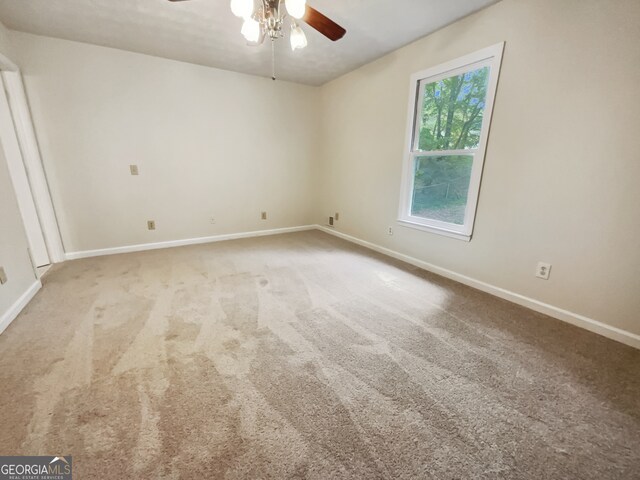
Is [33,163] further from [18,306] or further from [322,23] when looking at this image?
[322,23]

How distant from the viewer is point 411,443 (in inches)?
43.5

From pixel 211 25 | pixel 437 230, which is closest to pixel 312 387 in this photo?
pixel 437 230

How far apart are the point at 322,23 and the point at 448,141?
5.68 feet

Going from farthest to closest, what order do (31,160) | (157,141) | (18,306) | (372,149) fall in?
(372,149) → (157,141) → (31,160) → (18,306)

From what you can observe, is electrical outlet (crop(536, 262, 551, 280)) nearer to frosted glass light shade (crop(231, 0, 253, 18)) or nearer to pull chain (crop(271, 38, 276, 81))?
frosted glass light shade (crop(231, 0, 253, 18))

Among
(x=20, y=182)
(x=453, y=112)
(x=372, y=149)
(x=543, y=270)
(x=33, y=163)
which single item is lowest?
(x=543, y=270)

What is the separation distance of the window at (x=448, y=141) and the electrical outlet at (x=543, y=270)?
604 mm

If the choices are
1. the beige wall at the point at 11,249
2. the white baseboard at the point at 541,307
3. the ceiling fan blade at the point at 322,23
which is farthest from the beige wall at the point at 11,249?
the white baseboard at the point at 541,307

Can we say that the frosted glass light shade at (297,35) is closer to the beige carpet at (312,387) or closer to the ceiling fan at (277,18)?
the ceiling fan at (277,18)

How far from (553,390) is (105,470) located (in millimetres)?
2116

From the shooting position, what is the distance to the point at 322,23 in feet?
5.51

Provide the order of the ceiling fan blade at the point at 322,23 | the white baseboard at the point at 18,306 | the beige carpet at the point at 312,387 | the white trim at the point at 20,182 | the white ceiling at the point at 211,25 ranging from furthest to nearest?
the white trim at the point at 20,182, the white ceiling at the point at 211,25, the white baseboard at the point at 18,306, the ceiling fan blade at the point at 322,23, the beige carpet at the point at 312,387

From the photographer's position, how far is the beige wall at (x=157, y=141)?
2924 millimetres

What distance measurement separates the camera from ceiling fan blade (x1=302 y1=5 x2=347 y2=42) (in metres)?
1.61
